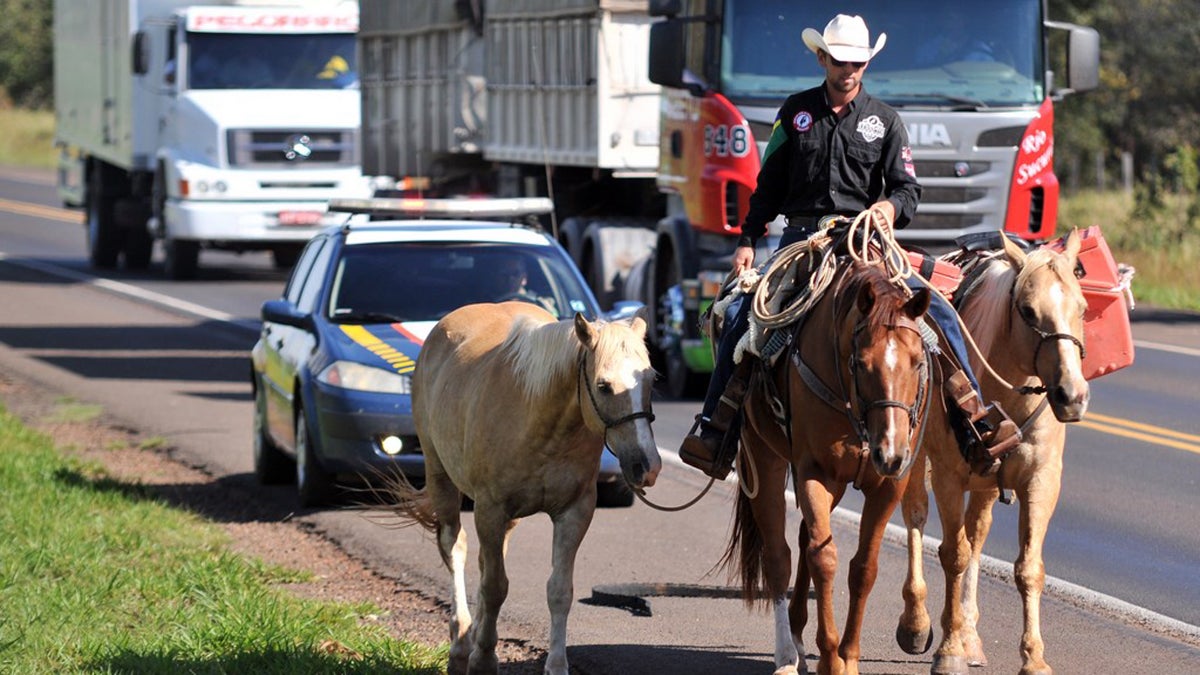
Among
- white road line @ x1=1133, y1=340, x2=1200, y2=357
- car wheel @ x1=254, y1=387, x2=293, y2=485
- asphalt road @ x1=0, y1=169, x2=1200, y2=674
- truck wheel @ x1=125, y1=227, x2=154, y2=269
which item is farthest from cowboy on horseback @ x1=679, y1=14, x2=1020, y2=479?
truck wheel @ x1=125, y1=227, x2=154, y2=269

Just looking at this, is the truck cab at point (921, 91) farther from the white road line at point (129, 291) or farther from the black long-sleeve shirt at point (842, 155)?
the white road line at point (129, 291)

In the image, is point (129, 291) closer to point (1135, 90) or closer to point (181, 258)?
point (181, 258)

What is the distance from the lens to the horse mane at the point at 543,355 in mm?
6969

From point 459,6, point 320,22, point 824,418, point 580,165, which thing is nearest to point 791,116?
point 824,418

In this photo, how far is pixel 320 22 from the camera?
2656cm

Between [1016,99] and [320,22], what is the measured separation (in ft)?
45.4

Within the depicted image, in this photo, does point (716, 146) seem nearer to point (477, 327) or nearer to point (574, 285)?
point (574, 285)

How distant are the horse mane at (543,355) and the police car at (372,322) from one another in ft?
10.2

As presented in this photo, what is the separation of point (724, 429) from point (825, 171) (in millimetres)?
1084

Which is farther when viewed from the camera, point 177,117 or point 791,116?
point 177,117

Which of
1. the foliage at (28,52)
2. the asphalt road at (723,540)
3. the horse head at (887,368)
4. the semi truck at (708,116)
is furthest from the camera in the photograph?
the foliage at (28,52)

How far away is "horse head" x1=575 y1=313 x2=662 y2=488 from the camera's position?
6504mm

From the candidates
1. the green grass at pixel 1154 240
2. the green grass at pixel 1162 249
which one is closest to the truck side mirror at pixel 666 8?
the green grass at pixel 1162 249

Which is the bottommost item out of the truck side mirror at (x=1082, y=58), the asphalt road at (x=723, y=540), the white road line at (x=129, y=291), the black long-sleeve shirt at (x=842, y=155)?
the asphalt road at (x=723, y=540)
